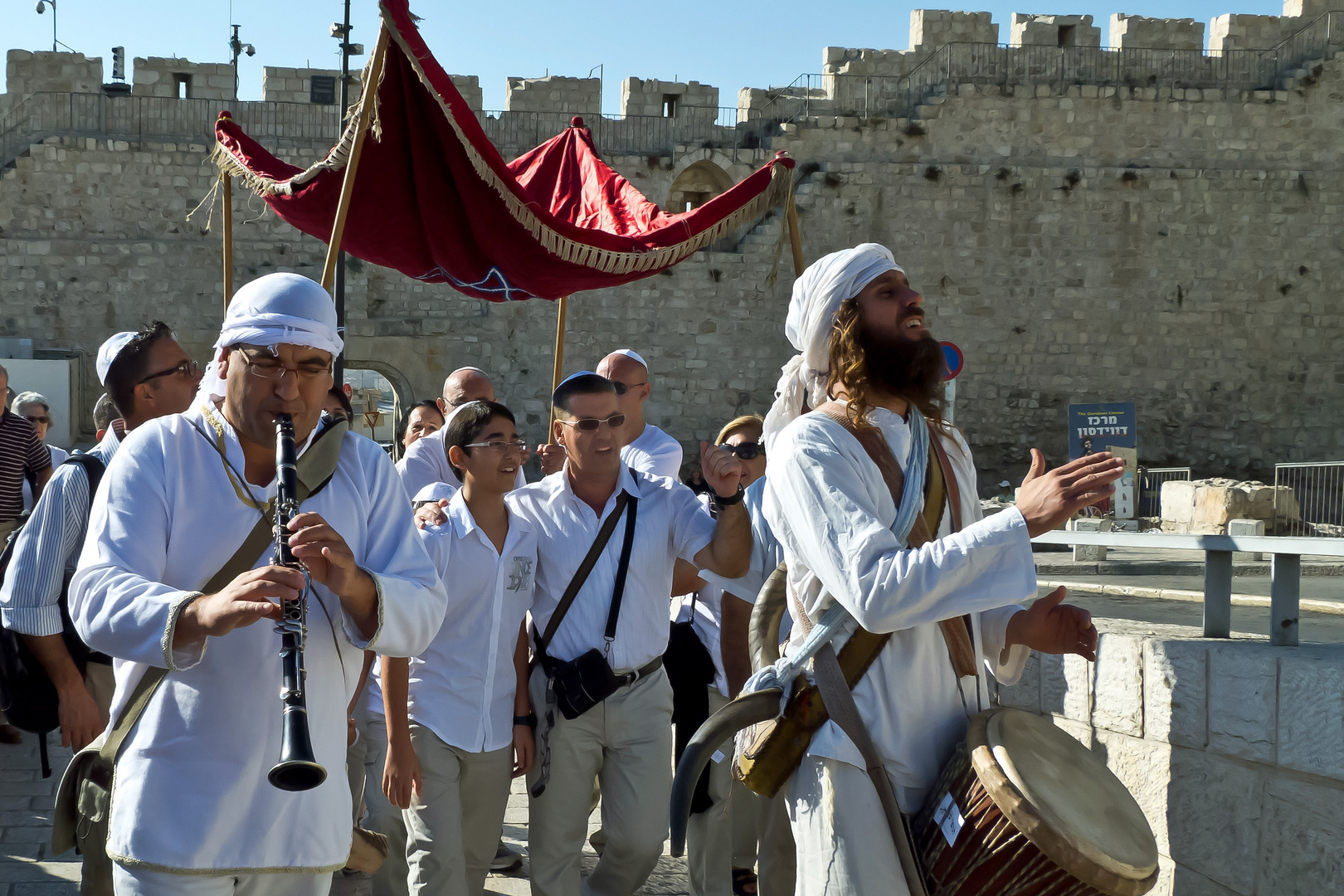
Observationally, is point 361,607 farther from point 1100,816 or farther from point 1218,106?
point 1218,106

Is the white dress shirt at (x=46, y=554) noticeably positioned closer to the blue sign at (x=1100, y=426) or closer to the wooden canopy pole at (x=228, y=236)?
the wooden canopy pole at (x=228, y=236)

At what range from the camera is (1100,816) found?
6.08ft

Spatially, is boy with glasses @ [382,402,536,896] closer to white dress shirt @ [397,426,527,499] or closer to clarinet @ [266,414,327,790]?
white dress shirt @ [397,426,527,499]

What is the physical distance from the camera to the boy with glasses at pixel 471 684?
3.02m

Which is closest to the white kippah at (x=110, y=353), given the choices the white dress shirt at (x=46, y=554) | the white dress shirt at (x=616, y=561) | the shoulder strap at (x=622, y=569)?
the white dress shirt at (x=46, y=554)

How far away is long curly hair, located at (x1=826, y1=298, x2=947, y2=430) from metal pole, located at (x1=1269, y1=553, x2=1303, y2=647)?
83 cm

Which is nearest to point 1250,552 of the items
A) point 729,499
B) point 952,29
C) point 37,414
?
point 729,499

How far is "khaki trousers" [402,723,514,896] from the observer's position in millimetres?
2990

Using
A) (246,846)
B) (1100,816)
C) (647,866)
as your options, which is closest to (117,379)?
(246,846)

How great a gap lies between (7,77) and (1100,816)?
840 inches

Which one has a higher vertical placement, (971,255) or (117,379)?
(971,255)

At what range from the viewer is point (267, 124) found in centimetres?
1864

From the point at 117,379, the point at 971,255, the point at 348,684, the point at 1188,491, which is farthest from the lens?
the point at 971,255

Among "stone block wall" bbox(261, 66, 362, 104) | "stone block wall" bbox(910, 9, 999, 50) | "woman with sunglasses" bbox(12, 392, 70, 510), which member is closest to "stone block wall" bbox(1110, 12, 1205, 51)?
"stone block wall" bbox(910, 9, 999, 50)
